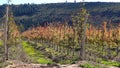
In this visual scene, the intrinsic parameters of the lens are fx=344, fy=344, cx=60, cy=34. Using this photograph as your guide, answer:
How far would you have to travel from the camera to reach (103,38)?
85.8 metres

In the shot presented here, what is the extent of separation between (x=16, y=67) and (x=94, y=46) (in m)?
68.2

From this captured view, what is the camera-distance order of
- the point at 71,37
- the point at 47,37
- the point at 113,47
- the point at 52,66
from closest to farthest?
the point at 52,66 < the point at 71,37 < the point at 113,47 < the point at 47,37

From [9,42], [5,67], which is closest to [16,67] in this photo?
[5,67]

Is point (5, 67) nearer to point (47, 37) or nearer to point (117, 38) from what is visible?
point (117, 38)

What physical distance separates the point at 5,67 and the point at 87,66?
25.2ft

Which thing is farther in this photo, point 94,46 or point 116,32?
point 94,46

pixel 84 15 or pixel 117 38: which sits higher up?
pixel 84 15

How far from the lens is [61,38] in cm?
9912

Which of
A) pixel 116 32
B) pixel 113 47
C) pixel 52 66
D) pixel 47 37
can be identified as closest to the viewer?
pixel 52 66

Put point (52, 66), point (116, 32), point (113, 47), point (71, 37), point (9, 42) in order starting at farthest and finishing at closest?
point (113, 47) → point (116, 32) → point (71, 37) → point (9, 42) → point (52, 66)

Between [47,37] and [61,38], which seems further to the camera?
[47,37]

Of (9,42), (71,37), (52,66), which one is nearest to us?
(52,66)

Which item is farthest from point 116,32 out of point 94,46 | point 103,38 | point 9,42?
point 9,42

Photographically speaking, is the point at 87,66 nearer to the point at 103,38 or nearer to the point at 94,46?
the point at 103,38
